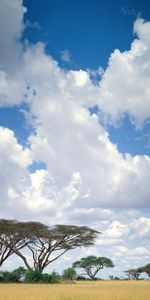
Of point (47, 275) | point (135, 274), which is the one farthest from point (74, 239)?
point (135, 274)

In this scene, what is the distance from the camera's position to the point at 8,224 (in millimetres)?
55125

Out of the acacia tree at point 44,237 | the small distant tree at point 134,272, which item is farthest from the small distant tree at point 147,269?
the acacia tree at point 44,237

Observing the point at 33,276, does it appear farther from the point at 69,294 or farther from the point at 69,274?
the point at 69,294

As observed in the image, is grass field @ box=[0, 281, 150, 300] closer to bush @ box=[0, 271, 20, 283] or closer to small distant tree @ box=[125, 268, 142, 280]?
bush @ box=[0, 271, 20, 283]

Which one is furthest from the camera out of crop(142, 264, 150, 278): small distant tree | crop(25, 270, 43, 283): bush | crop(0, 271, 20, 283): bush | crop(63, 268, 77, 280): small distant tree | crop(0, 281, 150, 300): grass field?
crop(142, 264, 150, 278): small distant tree

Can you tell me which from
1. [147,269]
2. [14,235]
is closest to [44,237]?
[14,235]

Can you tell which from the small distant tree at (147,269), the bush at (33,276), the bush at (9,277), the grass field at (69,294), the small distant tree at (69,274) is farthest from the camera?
the small distant tree at (147,269)

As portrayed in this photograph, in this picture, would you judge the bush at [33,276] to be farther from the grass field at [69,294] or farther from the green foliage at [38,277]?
the grass field at [69,294]

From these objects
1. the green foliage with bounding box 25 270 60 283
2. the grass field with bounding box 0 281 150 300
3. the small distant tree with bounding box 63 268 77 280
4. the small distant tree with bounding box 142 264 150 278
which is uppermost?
the small distant tree with bounding box 142 264 150 278

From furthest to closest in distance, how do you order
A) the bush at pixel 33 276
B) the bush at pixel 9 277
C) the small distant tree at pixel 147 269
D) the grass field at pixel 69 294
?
the small distant tree at pixel 147 269
the bush at pixel 9 277
the bush at pixel 33 276
the grass field at pixel 69 294

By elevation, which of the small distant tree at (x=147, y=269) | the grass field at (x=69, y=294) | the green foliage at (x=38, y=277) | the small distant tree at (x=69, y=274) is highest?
the small distant tree at (x=147, y=269)

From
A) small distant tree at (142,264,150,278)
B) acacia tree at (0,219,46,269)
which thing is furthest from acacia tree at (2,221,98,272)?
small distant tree at (142,264,150,278)

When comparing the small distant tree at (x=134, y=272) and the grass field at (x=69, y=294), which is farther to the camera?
the small distant tree at (x=134, y=272)

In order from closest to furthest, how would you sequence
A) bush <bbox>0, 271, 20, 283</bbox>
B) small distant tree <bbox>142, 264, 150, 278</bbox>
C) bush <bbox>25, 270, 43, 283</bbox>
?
bush <bbox>25, 270, 43, 283</bbox> < bush <bbox>0, 271, 20, 283</bbox> < small distant tree <bbox>142, 264, 150, 278</bbox>
